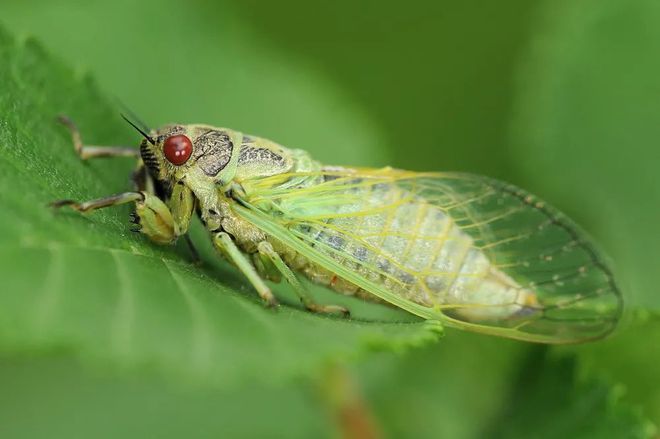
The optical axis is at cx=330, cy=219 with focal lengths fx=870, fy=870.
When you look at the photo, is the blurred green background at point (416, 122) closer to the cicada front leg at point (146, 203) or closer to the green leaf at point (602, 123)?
the green leaf at point (602, 123)

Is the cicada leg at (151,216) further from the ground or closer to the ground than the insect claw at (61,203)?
closer to the ground

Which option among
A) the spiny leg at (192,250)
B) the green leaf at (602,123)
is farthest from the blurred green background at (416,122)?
the spiny leg at (192,250)

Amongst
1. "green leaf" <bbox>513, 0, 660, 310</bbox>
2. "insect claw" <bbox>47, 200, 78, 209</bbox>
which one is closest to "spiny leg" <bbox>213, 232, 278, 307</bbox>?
"insect claw" <bbox>47, 200, 78, 209</bbox>

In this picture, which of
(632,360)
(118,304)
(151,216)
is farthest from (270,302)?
(632,360)

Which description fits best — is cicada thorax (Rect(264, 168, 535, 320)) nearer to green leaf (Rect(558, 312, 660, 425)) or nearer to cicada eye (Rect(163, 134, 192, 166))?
green leaf (Rect(558, 312, 660, 425))

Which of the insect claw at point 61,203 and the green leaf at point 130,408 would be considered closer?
the insect claw at point 61,203

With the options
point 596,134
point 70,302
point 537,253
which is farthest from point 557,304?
point 70,302
